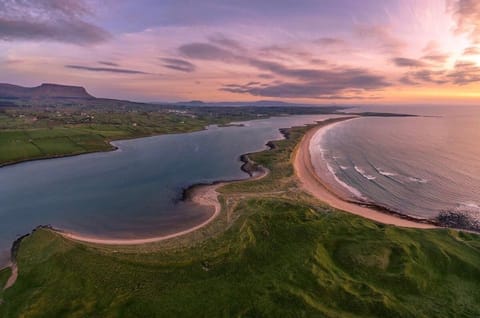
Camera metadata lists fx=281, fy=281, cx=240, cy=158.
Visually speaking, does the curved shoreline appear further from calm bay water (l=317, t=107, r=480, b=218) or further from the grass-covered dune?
calm bay water (l=317, t=107, r=480, b=218)

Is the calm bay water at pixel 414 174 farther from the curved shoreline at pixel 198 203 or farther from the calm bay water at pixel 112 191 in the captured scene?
the calm bay water at pixel 112 191

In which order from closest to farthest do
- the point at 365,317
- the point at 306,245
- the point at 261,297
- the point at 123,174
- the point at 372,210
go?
the point at 365,317
the point at 261,297
the point at 306,245
the point at 372,210
the point at 123,174

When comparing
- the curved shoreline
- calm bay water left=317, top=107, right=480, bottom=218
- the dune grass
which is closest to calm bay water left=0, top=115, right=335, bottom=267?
the curved shoreline

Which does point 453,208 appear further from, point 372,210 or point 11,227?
point 11,227

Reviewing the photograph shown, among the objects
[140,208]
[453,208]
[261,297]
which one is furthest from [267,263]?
[453,208]

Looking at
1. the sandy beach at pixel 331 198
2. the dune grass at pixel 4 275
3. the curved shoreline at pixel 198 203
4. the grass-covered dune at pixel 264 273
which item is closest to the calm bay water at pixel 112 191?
the curved shoreline at pixel 198 203

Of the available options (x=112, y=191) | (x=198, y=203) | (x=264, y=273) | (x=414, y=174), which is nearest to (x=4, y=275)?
(x=264, y=273)
